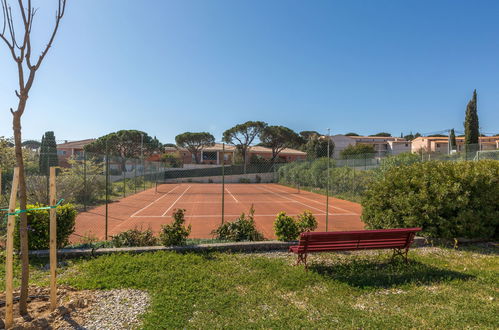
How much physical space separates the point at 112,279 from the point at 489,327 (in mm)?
4438

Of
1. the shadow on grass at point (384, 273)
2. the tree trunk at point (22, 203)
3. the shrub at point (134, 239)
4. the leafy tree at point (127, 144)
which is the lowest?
the shadow on grass at point (384, 273)

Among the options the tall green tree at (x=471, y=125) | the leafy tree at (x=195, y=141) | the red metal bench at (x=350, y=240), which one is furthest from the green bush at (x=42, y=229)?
the leafy tree at (x=195, y=141)

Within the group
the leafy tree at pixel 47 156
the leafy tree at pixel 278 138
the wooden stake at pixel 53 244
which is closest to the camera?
the wooden stake at pixel 53 244

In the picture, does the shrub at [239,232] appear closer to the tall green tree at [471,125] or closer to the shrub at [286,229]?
the shrub at [286,229]

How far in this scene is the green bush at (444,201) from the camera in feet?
20.8

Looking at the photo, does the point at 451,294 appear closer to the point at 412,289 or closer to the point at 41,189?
the point at 412,289

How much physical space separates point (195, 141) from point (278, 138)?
45.2 feet

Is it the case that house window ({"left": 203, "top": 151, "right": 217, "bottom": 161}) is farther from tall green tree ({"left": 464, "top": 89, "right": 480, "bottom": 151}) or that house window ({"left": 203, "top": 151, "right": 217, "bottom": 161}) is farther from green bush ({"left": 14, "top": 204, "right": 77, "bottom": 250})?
green bush ({"left": 14, "top": 204, "right": 77, "bottom": 250})

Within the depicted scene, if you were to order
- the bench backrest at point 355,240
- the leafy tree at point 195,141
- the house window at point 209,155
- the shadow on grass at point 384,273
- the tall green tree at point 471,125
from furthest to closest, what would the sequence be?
the house window at point 209,155
the leafy tree at point 195,141
the tall green tree at point 471,125
the bench backrest at point 355,240
the shadow on grass at point 384,273

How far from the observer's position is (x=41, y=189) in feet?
33.0

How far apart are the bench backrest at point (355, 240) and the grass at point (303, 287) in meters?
0.35

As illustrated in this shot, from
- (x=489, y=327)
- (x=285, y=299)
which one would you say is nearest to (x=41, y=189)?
(x=285, y=299)

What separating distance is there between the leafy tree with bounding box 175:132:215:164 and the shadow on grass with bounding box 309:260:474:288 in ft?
149

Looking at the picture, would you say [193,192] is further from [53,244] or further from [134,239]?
[53,244]
